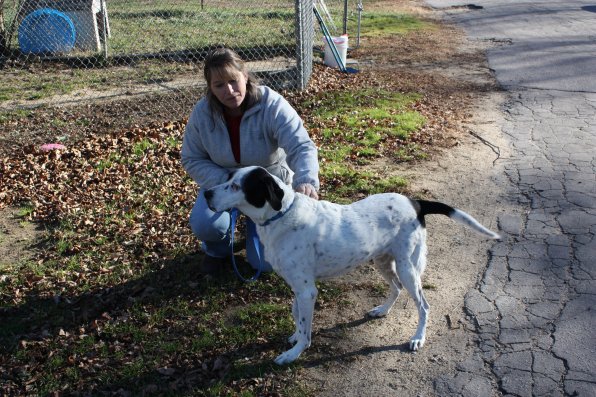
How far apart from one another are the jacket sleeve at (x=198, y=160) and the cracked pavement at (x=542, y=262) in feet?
6.67

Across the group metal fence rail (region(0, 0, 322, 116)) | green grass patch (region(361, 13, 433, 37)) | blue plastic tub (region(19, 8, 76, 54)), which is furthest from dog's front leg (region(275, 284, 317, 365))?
green grass patch (region(361, 13, 433, 37))

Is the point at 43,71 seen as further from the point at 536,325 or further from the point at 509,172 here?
the point at 536,325

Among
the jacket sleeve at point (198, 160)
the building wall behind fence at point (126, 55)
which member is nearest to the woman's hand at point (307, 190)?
the jacket sleeve at point (198, 160)

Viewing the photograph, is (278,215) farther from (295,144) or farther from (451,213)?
(451,213)

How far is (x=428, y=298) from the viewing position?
4.30 metres

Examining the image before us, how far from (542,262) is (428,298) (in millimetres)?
1069

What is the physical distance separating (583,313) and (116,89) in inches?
306

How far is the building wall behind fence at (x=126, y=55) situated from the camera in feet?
30.0

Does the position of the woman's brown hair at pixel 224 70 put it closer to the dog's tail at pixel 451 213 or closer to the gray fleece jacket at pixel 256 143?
the gray fleece jacket at pixel 256 143

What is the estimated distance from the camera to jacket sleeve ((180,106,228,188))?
4348 mm

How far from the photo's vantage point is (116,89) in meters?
9.55

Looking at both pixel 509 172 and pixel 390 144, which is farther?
pixel 390 144

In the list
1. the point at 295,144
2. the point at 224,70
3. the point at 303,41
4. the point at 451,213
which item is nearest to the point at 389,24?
the point at 303,41

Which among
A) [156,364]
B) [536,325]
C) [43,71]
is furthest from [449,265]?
[43,71]
